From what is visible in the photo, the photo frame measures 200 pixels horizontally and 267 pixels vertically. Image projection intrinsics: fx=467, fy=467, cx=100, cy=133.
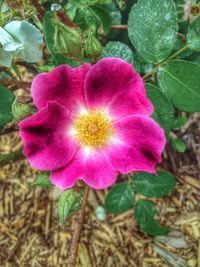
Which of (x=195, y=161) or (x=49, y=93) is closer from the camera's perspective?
(x=49, y=93)

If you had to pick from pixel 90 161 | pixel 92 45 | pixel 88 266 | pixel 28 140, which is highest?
pixel 92 45

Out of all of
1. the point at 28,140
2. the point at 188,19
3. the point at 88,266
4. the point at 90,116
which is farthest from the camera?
the point at 88,266

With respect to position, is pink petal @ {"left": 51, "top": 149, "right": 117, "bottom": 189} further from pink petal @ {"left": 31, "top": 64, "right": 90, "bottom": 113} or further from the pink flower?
pink petal @ {"left": 31, "top": 64, "right": 90, "bottom": 113}

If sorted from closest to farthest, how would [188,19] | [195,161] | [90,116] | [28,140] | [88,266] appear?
[28,140] → [90,116] → [188,19] → [88,266] → [195,161]

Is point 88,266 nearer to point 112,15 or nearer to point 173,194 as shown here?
point 173,194

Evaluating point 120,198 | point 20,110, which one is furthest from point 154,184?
point 20,110

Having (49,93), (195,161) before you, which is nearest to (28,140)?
(49,93)

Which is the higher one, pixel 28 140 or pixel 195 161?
pixel 28 140

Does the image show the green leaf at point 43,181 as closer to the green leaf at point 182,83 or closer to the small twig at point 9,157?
the green leaf at point 182,83
